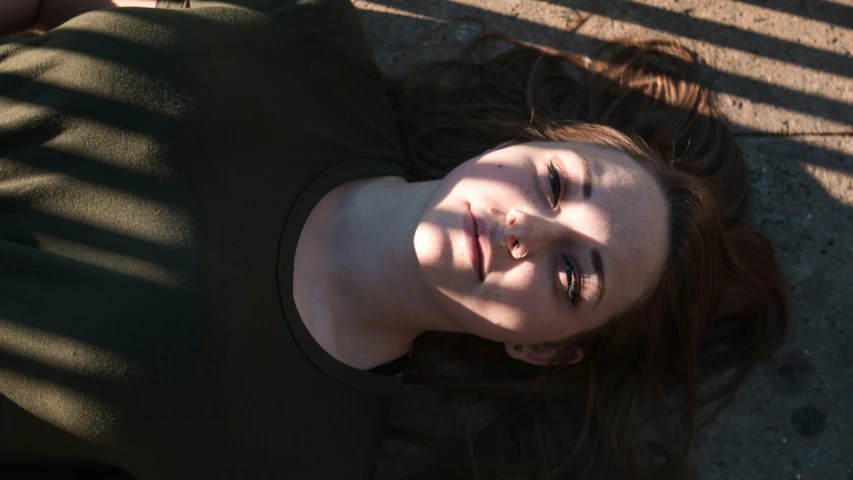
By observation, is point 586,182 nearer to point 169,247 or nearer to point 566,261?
point 566,261

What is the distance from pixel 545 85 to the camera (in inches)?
125

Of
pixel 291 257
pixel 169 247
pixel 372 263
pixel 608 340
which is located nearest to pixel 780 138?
pixel 608 340

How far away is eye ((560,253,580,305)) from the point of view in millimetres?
2305

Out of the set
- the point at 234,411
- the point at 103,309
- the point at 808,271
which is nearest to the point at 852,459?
the point at 808,271

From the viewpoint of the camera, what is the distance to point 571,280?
2.31 meters

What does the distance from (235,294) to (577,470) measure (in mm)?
1684

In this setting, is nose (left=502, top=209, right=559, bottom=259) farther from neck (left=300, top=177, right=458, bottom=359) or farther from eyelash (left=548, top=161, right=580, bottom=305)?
neck (left=300, top=177, right=458, bottom=359)

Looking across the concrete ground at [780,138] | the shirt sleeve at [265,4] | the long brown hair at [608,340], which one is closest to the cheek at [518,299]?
the long brown hair at [608,340]

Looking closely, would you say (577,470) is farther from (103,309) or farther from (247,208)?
(103,309)

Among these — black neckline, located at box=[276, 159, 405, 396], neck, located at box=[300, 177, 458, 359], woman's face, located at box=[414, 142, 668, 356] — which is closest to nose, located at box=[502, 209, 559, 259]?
woman's face, located at box=[414, 142, 668, 356]

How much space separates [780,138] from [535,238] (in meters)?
1.74

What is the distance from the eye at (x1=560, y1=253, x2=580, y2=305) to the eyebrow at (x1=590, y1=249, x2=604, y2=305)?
66mm

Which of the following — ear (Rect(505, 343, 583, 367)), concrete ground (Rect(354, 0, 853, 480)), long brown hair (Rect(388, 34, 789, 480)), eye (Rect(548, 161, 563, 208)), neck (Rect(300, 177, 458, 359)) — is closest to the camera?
eye (Rect(548, 161, 563, 208))

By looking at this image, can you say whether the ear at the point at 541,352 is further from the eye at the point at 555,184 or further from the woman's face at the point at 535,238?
the eye at the point at 555,184
